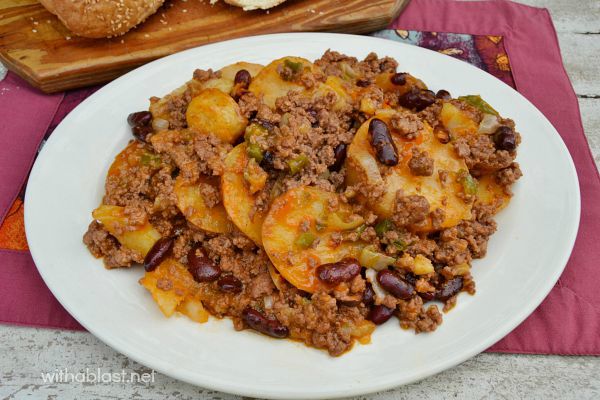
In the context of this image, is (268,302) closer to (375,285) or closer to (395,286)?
(375,285)

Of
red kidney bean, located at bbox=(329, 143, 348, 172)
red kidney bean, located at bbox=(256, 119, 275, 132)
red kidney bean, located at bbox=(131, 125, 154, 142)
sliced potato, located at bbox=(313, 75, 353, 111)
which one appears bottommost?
red kidney bean, located at bbox=(131, 125, 154, 142)

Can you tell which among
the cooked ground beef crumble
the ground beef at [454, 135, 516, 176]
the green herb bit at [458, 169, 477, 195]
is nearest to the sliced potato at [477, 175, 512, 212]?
the cooked ground beef crumble

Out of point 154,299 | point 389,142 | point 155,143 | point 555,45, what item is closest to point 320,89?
point 389,142

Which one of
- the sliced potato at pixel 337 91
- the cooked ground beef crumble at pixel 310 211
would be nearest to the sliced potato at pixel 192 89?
the cooked ground beef crumble at pixel 310 211

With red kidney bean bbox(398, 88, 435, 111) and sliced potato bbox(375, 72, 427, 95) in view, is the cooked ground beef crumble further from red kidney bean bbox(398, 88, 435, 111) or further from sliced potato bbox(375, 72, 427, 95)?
sliced potato bbox(375, 72, 427, 95)

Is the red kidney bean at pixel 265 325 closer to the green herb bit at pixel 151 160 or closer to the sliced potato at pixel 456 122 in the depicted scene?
the green herb bit at pixel 151 160

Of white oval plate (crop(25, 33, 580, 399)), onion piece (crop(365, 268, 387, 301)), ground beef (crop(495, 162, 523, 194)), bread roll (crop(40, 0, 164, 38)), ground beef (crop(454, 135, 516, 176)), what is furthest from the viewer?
bread roll (crop(40, 0, 164, 38))
